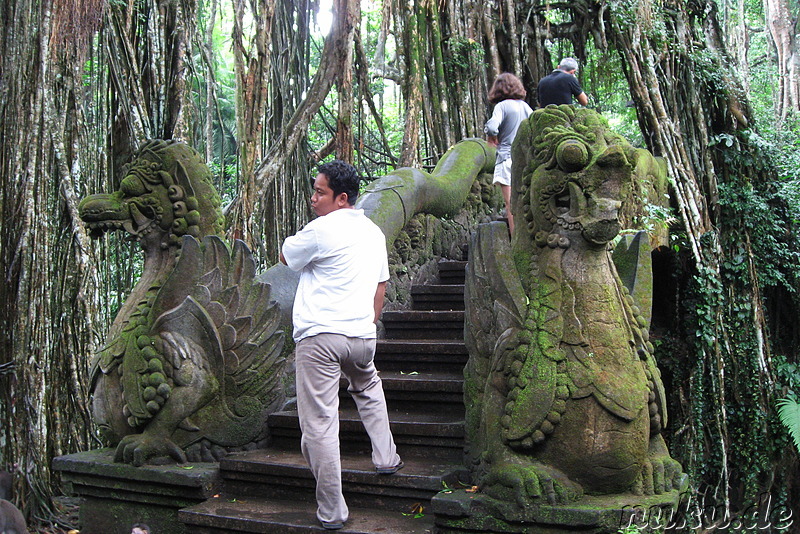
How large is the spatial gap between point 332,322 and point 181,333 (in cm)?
112

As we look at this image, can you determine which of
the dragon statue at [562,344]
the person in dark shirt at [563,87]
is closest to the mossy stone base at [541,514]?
the dragon statue at [562,344]

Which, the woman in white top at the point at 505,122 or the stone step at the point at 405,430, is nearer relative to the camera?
the stone step at the point at 405,430

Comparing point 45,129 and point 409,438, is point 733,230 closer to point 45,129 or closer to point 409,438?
point 409,438

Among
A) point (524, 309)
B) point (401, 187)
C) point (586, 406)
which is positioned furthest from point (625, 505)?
point (401, 187)

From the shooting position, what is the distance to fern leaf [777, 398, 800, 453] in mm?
7108

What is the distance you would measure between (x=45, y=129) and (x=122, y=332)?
155 cm

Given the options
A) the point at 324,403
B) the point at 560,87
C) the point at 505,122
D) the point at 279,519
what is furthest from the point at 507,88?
the point at 279,519

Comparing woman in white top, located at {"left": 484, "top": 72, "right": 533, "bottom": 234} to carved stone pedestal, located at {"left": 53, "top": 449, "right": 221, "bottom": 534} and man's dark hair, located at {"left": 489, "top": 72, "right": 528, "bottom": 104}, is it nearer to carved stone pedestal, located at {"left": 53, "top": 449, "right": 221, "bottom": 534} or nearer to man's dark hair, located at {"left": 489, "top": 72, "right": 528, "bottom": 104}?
man's dark hair, located at {"left": 489, "top": 72, "right": 528, "bottom": 104}

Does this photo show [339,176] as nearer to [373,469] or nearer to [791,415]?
[373,469]

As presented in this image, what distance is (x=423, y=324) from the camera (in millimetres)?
5219

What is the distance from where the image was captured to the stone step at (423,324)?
5.09 metres

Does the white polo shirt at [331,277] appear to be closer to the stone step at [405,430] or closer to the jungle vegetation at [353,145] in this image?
the stone step at [405,430]

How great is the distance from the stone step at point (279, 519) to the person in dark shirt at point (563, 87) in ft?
13.4

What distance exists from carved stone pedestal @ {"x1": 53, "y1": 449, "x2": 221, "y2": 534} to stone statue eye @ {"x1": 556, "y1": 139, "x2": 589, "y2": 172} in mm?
2241
